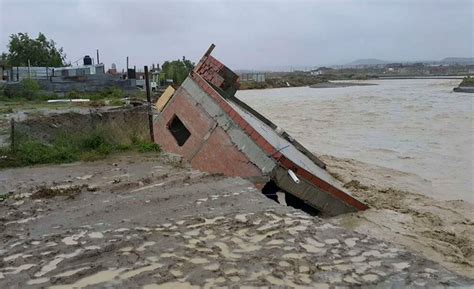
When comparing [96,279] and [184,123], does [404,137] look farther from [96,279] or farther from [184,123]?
[96,279]

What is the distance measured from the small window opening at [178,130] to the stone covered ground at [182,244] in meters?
3.89

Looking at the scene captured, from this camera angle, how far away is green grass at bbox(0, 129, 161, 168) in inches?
334

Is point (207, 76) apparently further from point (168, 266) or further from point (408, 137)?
point (408, 137)

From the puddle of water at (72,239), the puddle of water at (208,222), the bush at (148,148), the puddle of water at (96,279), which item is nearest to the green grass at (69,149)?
the bush at (148,148)

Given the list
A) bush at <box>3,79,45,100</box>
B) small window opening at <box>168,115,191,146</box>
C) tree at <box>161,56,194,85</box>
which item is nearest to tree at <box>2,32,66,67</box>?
tree at <box>161,56,194,85</box>

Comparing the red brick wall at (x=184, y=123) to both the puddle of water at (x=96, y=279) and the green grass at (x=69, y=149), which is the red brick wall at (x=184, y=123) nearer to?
the green grass at (x=69, y=149)

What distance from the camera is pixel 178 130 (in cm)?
1109

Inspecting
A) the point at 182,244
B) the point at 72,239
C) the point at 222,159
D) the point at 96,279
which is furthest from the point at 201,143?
the point at 96,279

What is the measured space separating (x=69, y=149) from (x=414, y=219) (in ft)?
21.6

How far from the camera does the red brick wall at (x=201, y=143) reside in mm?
8141

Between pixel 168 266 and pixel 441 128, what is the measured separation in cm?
2051

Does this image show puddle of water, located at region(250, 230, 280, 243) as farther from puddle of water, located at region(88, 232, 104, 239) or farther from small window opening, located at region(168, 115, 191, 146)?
small window opening, located at region(168, 115, 191, 146)

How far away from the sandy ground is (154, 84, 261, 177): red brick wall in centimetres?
195

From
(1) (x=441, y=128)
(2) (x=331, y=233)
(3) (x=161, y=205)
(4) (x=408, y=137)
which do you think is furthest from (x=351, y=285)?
(1) (x=441, y=128)
